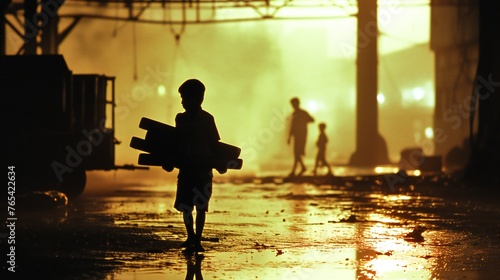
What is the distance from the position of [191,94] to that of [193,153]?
595 millimetres

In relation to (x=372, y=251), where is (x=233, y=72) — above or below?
above

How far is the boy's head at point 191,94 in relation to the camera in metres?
9.23

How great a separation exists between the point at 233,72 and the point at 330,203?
39349 mm

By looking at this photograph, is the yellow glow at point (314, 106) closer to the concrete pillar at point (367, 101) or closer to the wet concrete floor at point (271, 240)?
the concrete pillar at point (367, 101)

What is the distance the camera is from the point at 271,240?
32.4 ft

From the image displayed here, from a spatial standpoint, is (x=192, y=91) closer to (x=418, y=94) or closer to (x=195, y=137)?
(x=195, y=137)

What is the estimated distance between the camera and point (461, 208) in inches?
578

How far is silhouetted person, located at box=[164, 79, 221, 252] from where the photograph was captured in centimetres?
914

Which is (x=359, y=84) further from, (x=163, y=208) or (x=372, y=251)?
(x=372, y=251)

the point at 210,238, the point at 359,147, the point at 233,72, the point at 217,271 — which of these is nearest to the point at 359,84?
the point at 359,147

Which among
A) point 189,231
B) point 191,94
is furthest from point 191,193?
point 191,94

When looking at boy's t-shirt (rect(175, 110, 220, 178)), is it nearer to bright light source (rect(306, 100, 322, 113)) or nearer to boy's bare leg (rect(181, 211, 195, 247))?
boy's bare leg (rect(181, 211, 195, 247))

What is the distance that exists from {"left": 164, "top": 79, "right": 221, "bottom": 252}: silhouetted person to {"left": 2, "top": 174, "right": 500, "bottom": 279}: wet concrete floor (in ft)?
1.33

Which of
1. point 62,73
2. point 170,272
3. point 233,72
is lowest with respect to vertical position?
point 170,272
